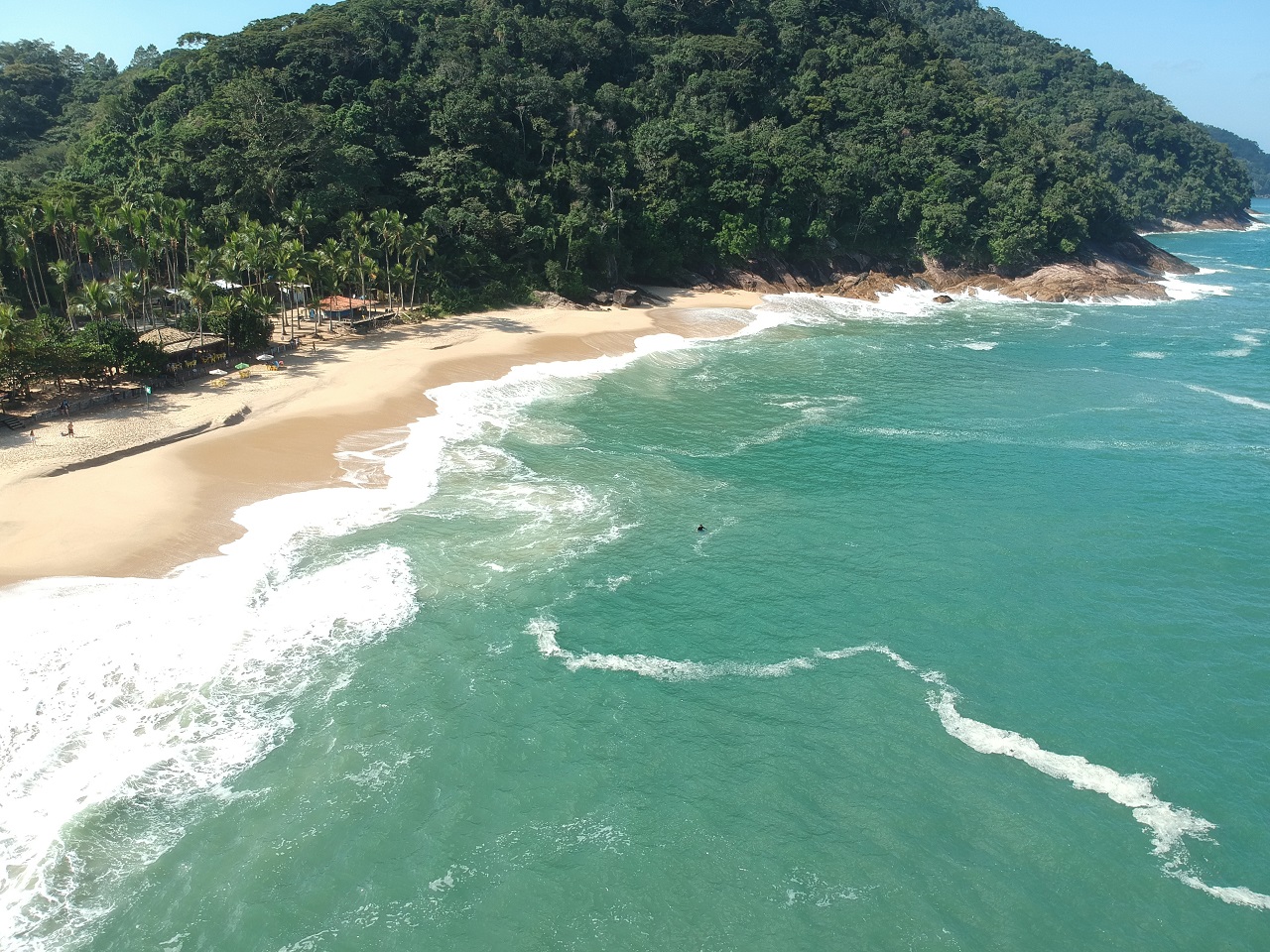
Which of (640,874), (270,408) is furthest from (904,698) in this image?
(270,408)

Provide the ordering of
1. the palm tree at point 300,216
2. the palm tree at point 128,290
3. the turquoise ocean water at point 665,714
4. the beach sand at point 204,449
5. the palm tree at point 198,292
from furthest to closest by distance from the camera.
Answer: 1. the palm tree at point 300,216
2. the palm tree at point 198,292
3. the palm tree at point 128,290
4. the beach sand at point 204,449
5. the turquoise ocean water at point 665,714

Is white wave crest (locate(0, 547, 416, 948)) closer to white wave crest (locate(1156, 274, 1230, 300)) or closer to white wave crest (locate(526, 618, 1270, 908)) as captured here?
white wave crest (locate(526, 618, 1270, 908))

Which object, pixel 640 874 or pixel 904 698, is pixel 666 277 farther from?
pixel 640 874

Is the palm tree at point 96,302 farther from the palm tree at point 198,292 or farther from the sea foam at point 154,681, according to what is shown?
the sea foam at point 154,681

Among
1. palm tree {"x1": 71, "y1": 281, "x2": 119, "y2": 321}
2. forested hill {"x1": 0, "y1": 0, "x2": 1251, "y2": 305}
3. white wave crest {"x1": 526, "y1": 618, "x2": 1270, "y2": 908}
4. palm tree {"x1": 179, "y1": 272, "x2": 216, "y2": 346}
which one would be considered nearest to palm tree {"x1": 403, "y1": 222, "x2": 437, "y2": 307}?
forested hill {"x1": 0, "y1": 0, "x2": 1251, "y2": 305}

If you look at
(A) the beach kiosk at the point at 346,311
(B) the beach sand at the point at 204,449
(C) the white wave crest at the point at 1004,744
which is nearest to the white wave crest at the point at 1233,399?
(B) the beach sand at the point at 204,449
